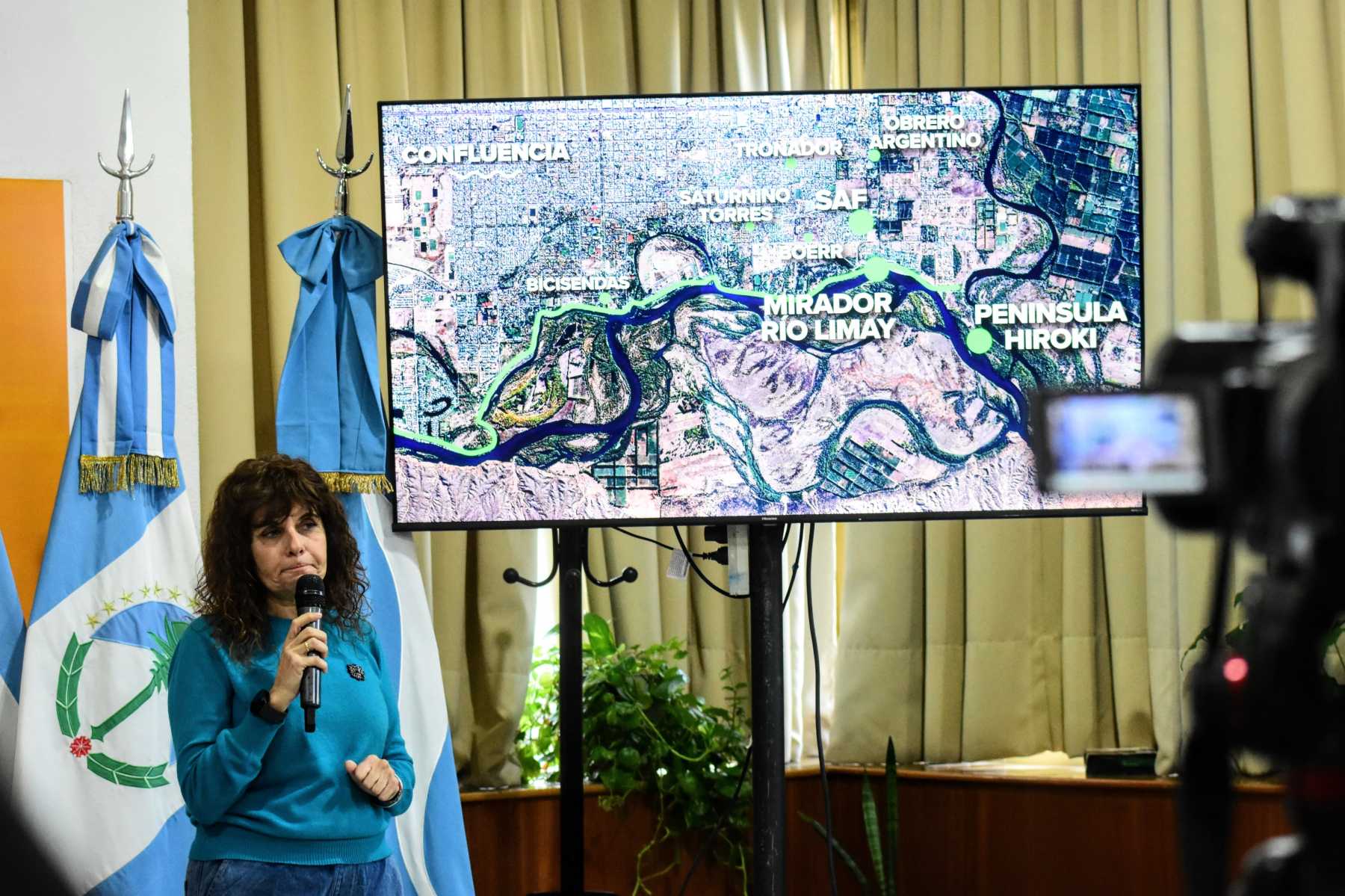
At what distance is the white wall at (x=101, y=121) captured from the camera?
A: 2934 mm

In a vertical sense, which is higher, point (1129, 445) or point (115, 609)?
point (1129, 445)

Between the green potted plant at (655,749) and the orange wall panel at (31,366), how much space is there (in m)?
1.28

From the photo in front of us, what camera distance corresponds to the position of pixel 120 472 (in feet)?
9.04

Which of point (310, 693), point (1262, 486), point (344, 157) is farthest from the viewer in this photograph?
point (344, 157)

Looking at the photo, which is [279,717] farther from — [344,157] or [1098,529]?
[1098,529]

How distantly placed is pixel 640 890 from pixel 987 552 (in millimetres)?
1251

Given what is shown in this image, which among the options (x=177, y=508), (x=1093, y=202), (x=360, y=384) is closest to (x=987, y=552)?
(x=1093, y=202)

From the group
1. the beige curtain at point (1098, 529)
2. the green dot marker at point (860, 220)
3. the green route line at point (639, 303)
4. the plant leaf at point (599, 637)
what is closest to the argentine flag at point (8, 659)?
the green route line at point (639, 303)

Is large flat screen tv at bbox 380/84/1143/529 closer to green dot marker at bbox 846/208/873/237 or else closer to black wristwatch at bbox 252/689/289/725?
green dot marker at bbox 846/208/873/237

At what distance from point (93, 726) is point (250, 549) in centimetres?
68

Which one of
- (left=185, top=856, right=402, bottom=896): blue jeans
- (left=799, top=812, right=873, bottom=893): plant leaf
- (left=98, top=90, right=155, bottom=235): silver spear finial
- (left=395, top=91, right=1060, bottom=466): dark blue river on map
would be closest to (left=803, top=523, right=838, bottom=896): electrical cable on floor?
(left=799, top=812, right=873, bottom=893): plant leaf

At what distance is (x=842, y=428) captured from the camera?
2705 millimetres

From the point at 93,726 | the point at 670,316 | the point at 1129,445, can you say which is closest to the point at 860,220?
the point at 670,316

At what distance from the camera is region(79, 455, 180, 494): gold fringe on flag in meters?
2.74
